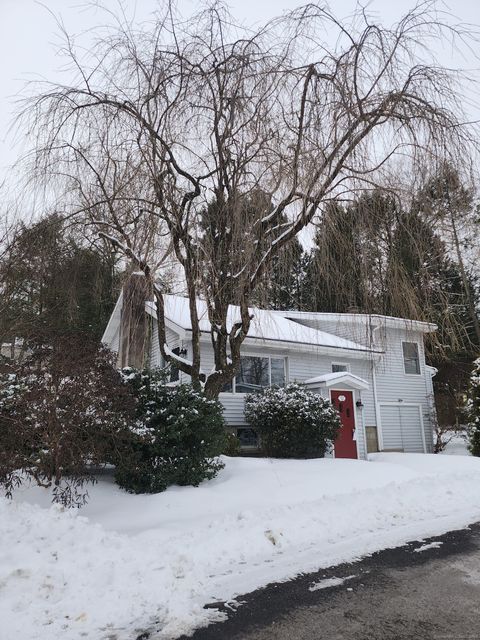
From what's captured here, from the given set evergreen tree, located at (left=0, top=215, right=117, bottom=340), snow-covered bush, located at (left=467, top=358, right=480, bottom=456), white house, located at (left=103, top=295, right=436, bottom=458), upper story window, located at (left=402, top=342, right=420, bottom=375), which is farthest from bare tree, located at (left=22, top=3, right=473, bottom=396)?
upper story window, located at (left=402, top=342, right=420, bottom=375)

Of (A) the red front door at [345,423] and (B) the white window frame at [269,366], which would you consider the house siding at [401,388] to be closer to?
(A) the red front door at [345,423]

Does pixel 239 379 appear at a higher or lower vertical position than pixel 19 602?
higher

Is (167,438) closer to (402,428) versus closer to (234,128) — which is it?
(234,128)

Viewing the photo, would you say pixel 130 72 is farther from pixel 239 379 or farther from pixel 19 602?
pixel 239 379

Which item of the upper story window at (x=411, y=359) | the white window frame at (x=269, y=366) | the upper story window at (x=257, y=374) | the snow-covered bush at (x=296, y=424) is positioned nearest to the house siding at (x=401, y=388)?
the upper story window at (x=411, y=359)

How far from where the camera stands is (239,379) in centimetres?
1484

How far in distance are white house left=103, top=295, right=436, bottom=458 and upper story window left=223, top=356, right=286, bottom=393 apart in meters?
0.03

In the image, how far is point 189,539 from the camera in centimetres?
517

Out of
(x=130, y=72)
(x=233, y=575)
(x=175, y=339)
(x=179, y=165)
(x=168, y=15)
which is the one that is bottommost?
(x=233, y=575)

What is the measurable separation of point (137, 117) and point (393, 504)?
7103 mm

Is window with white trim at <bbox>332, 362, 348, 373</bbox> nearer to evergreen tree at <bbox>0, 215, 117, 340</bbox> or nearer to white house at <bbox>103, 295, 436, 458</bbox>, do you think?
white house at <bbox>103, 295, 436, 458</bbox>

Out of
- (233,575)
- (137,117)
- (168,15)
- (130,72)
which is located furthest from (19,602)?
(168,15)

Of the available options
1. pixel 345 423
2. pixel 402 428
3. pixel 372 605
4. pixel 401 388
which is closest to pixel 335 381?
pixel 345 423

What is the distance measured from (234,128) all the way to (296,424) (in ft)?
24.6
